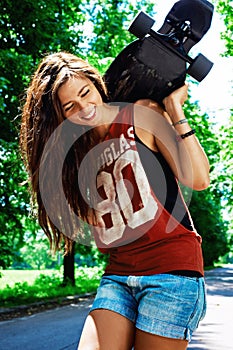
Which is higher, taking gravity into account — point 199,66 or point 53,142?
point 199,66

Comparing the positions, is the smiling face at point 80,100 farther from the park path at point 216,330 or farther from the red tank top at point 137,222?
the park path at point 216,330

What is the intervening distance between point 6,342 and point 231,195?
2225cm

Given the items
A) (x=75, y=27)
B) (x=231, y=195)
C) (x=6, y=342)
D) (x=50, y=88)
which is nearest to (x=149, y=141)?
(x=50, y=88)

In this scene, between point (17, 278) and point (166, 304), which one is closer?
point (166, 304)

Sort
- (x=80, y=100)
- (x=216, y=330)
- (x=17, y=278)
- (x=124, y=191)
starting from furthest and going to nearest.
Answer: (x=17, y=278) < (x=216, y=330) < (x=80, y=100) < (x=124, y=191)

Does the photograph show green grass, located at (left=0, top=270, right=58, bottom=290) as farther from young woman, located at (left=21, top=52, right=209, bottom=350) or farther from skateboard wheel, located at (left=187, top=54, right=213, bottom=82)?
skateboard wheel, located at (left=187, top=54, right=213, bottom=82)

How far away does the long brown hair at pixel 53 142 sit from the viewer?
2.60 meters

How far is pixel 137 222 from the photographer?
7.61ft

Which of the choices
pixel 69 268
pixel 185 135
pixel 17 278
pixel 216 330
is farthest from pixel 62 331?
pixel 17 278

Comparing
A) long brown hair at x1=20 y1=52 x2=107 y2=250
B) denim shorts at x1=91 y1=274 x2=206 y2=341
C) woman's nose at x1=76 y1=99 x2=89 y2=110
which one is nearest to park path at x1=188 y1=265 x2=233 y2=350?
long brown hair at x1=20 y1=52 x2=107 y2=250

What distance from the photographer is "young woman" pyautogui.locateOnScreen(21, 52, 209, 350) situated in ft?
7.41

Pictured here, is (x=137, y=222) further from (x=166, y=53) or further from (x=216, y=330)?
(x=216, y=330)

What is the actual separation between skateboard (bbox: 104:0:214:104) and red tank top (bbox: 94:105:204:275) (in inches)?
6.9

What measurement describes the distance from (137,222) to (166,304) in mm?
322
